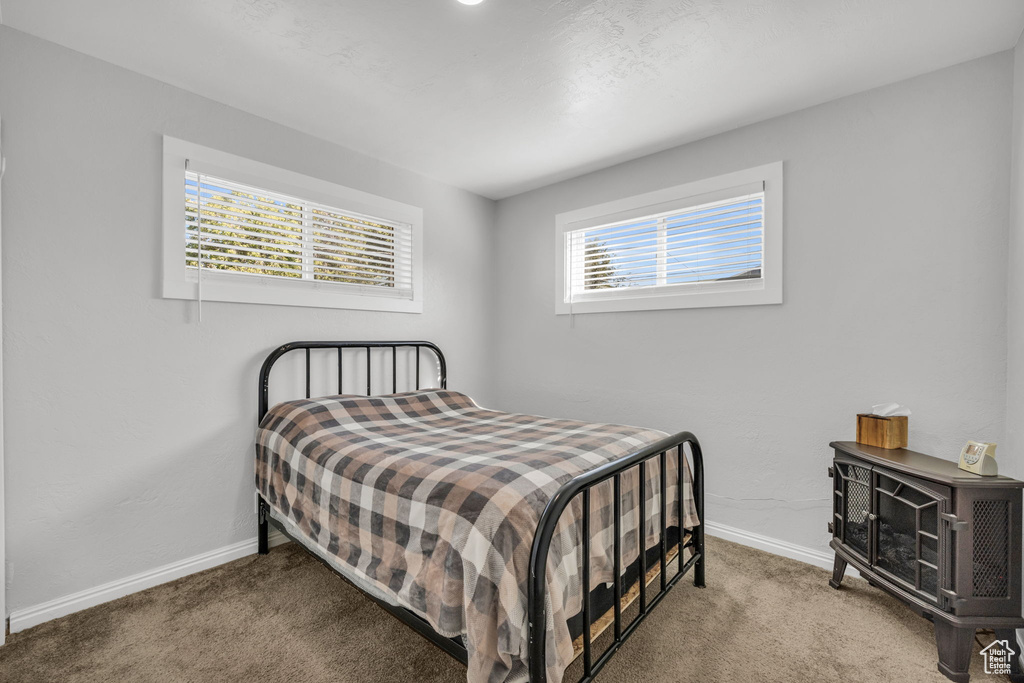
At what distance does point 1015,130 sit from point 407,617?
2926 mm

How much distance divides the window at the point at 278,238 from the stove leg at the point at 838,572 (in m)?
2.76

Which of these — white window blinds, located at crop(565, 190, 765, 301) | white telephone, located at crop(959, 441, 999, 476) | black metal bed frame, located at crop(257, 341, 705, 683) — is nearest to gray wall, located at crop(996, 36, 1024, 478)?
white telephone, located at crop(959, 441, 999, 476)

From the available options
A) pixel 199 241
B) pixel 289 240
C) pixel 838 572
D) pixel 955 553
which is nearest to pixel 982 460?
pixel 955 553

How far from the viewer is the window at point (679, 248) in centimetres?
254

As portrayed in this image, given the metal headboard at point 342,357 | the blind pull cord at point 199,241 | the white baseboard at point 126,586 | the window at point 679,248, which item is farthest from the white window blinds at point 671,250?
the white baseboard at point 126,586

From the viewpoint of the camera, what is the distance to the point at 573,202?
134 inches

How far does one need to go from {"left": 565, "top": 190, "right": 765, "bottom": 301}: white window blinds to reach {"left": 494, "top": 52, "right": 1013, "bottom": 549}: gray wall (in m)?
0.19

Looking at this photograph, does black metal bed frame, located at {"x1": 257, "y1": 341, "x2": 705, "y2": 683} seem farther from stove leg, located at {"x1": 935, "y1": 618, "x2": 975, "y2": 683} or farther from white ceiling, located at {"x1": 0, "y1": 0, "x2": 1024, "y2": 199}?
white ceiling, located at {"x1": 0, "y1": 0, "x2": 1024, "y2": 199}

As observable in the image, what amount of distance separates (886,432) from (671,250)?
1.48 metres

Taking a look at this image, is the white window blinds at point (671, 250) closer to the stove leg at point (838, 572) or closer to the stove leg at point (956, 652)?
the stove leg at point (838, 572)

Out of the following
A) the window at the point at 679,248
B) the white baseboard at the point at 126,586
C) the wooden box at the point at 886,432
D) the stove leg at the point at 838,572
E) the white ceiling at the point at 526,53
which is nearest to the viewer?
the white ceiling at the point at 526,53

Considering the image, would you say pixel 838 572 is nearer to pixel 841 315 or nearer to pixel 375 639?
pixel 841 315

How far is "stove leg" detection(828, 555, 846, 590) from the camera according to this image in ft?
6.77

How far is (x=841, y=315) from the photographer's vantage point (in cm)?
229
